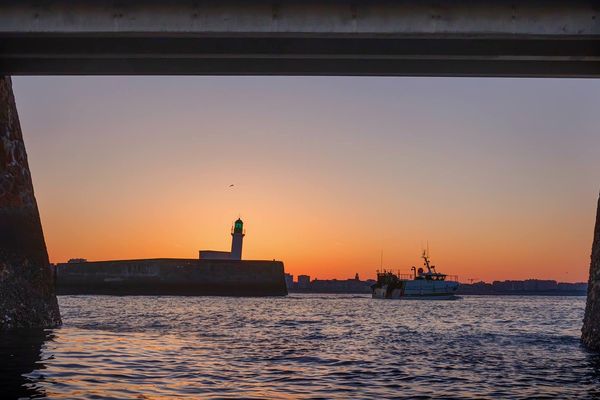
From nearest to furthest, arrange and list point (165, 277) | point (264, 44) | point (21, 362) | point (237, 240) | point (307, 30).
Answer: point (21, 362) < point (307, 30) < point (264, 44) < point (165, 277) < point (237, 240)

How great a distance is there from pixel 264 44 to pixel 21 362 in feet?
33.2

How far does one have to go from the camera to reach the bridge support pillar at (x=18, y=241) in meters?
20.7

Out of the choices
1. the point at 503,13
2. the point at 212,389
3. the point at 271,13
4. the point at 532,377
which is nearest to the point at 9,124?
the point at 271,13

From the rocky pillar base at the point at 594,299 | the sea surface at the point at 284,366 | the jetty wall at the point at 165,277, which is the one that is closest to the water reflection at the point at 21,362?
the sea surface at the point at 284,366

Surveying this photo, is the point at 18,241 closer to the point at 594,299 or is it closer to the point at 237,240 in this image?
the point at 594,299

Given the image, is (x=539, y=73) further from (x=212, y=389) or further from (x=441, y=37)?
(x=212, y=389)

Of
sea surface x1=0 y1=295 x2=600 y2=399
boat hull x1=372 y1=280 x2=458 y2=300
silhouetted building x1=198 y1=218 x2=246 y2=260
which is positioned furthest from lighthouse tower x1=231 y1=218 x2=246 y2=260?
sea surface x1=0 y1=295 x2=600 y2=399

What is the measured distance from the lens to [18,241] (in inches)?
835

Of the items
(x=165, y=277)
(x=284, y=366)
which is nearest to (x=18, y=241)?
(x=284, y=366)

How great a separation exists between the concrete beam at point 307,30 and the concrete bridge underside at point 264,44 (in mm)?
26

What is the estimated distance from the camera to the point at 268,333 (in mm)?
27531

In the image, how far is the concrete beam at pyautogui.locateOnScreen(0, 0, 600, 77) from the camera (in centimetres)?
1652

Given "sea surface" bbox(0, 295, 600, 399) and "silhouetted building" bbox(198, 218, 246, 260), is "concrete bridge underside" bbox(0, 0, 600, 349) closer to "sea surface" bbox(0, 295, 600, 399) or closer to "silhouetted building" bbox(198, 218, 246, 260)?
"sea surface" bbox(0, 295, 600, 399)

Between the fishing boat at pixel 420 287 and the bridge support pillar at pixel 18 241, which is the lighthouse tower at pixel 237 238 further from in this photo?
the bridge support pillar at pixel 18 241
